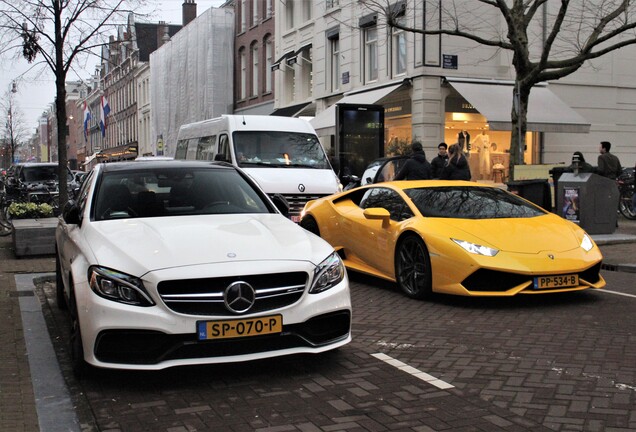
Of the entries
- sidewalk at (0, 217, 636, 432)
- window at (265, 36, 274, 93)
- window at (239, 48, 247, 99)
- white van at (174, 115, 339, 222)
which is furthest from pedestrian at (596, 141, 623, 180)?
window at (239, 48, 247, 99)

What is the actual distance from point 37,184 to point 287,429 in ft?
65.7

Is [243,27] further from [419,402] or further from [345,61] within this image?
[419,402]

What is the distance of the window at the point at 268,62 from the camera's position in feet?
123

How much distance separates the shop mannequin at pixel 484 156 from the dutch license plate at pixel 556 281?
17021mm

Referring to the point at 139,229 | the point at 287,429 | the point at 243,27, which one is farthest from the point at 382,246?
the point at 243,27

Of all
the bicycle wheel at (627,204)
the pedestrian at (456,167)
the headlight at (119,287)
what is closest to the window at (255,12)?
the bicycle wheel at (627,204)

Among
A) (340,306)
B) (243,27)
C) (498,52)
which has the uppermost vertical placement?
(243,27)

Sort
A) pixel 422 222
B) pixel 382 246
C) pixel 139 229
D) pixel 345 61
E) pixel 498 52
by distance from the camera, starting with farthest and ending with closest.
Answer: pixel 345 61
pixel 498 52
pixel 382 246
pixel 422 222
pixel 139 229

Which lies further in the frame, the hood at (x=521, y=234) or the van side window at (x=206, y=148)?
the van side window at (x=206, y=148)

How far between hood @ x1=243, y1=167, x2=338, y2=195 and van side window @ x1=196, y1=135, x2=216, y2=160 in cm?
202

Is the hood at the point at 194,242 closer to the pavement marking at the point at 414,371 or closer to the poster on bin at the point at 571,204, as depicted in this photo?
the pavement marking at the point at 414,371

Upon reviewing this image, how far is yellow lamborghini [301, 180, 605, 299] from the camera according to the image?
699 centimetres

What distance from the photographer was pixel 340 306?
489 centimetres

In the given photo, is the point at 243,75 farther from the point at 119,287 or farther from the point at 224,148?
the point at 119,287
